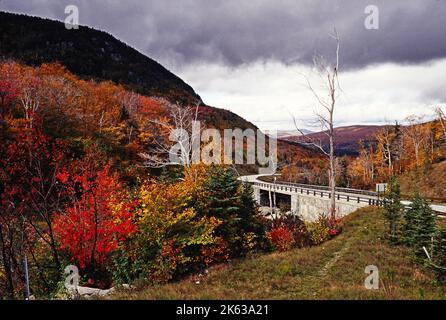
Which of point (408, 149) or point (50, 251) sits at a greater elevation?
point (408, 149)

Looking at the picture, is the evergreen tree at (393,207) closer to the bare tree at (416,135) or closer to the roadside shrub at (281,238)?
the roadside shrub at (281,238)

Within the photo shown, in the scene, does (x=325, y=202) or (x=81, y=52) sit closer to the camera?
(x=325, y=202)

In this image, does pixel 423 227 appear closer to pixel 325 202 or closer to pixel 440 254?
pixel 440 254

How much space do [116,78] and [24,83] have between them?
100376mm

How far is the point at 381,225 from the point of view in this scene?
16922mm

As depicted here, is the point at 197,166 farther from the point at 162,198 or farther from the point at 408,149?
the point at 408,149

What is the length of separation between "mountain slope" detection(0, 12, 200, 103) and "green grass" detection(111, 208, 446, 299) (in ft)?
358

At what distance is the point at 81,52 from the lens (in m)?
142

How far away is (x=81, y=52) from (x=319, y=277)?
525ft

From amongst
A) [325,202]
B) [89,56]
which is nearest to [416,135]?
[325,202]

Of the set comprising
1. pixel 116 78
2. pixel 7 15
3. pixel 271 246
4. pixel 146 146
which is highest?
pixel 7 15

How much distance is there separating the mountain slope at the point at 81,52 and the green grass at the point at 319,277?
10900 cm
